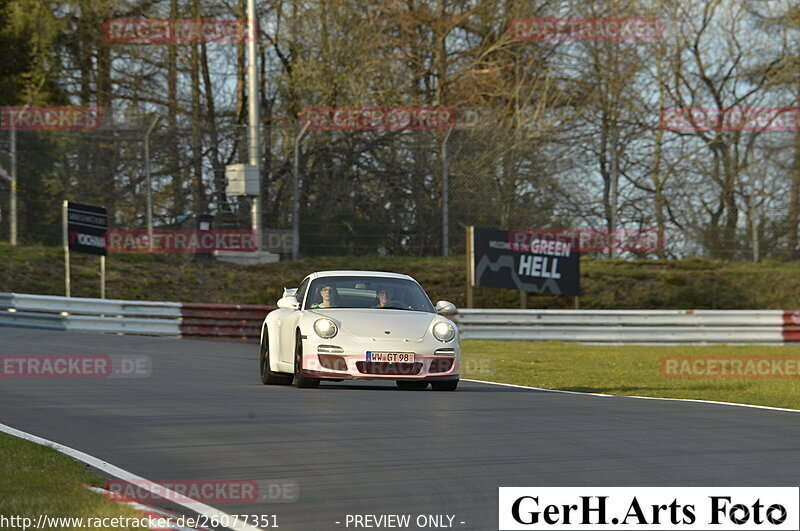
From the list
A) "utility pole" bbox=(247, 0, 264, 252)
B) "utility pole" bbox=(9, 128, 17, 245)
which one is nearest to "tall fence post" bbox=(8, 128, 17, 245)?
"utility pole" bbox=(9, 128, 17, 245)

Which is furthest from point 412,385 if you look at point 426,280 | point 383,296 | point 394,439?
point 426,280

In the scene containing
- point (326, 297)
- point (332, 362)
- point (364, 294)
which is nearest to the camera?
point (332, 362)

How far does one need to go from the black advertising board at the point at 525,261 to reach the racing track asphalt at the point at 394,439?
12.5m

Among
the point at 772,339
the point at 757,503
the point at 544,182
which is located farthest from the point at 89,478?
the point at 544,182

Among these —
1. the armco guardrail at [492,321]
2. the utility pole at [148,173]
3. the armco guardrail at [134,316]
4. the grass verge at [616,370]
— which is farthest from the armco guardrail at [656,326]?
the utility pole at [148,173]

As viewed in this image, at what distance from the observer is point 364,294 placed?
49.5 ft

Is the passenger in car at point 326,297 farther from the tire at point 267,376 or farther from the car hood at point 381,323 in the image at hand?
the tire at point 267,376

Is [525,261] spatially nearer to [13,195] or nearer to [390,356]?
[13,195]

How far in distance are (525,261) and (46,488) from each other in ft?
70.0

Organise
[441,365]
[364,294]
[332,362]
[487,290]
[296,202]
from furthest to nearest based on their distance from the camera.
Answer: [487,290] → [296,202] → [364,294] → [441,365] → [332,362]

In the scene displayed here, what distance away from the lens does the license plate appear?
1383 cm

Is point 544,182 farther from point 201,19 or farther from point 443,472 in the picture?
point 443,472

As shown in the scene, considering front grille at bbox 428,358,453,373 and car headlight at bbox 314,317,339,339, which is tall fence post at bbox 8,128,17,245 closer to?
car headlight at bbox 314,317,339,339

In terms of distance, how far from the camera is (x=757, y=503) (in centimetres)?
732
